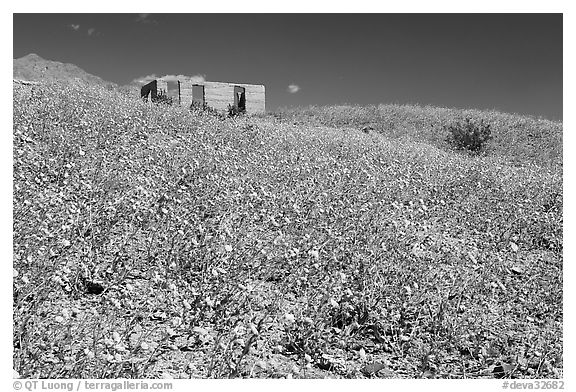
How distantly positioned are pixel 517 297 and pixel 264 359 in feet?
10.8

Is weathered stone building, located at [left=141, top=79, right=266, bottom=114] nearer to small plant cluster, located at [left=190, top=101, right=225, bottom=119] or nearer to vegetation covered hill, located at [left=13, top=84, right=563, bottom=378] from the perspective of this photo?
small plant cluster, located at [left=190, top=101, right=225, bottom=119]

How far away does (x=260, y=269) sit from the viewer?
5453mm

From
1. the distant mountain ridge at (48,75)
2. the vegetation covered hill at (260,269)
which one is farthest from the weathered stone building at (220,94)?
the vegetation covered hill at (260,269)

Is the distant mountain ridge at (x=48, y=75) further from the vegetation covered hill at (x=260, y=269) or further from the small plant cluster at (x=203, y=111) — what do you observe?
the vegetation covered hill at (x=260, y=269)

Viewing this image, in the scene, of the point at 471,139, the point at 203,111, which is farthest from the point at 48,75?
the point at 471,139

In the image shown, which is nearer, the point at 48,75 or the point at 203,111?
the point at 203,111

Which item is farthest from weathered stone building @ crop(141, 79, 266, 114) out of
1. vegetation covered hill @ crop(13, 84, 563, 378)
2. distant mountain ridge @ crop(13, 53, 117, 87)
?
vegetation covered hill @ crop(13, 84, 563, 378)

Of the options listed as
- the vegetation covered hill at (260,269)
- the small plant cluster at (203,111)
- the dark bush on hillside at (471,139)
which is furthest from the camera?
the dark bush on hillside at (471,139)

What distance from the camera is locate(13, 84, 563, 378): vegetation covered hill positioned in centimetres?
416

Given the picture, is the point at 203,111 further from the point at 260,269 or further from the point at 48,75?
the point at 260,269

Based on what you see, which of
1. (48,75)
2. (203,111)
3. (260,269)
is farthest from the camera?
(48,75)

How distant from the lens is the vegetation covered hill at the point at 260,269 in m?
4.16

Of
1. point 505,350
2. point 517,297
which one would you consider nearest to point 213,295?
point 505,350

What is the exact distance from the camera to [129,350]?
3896mm
